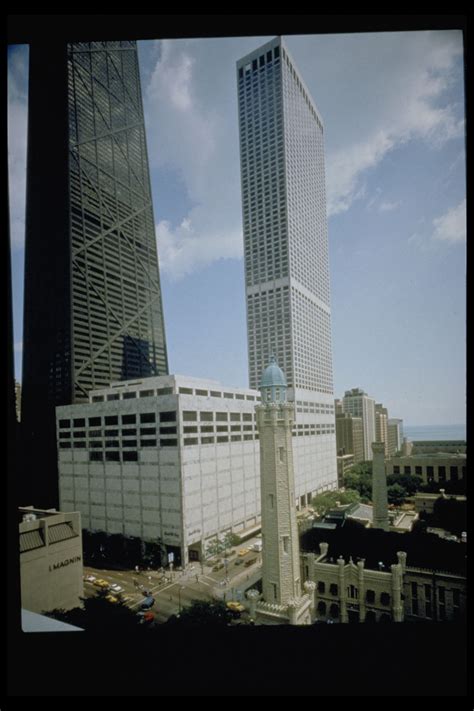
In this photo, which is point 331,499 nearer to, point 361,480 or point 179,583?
point 361,480

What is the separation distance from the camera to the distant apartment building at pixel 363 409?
32188mm

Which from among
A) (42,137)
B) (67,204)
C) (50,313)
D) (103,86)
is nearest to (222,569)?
(50,313)

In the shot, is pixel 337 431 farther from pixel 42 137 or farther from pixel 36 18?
pixel 42 137

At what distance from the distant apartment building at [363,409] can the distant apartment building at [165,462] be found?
35.8 ft

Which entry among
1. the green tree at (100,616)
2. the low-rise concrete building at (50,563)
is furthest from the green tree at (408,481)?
the low-rise concrete building at (50,563)

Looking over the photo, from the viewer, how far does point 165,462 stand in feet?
70.4

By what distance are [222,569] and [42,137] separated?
39160 millimetres

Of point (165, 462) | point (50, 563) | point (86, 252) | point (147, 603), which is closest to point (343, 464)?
point (165, 462)

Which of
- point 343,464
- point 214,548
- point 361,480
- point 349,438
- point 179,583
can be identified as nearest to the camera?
point 179,583

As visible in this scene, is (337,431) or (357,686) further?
(337,431)

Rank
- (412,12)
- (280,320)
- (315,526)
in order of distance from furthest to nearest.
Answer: (280,320) < (315,526) < (412,12)

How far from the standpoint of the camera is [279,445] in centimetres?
1328

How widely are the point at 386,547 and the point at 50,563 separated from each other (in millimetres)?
12942

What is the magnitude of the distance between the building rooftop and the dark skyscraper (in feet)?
73.2
